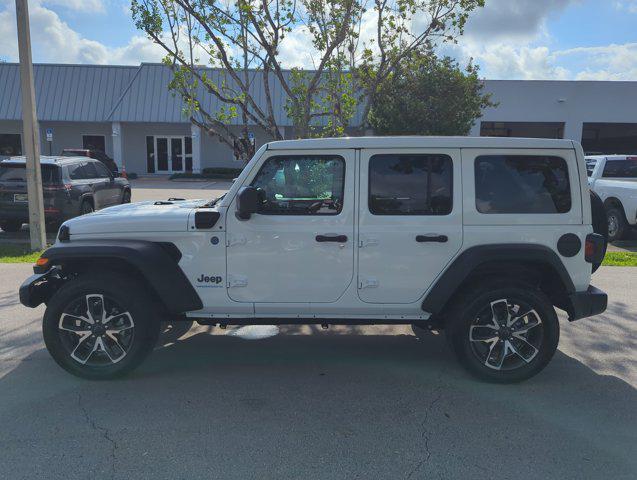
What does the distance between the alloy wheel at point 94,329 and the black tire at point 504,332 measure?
2.67 m

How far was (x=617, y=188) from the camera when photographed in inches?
453

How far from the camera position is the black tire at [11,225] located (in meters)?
11.7

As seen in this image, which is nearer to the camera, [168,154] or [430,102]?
[430,102]

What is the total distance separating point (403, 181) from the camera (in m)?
4.17

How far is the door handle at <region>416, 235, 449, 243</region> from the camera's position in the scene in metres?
4.07

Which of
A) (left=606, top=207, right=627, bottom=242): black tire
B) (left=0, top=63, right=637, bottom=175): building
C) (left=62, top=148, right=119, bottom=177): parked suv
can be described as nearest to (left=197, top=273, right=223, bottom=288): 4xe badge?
(left=606, top=207, right=627, bottom=242): black tire

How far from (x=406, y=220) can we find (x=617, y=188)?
957 centimetres

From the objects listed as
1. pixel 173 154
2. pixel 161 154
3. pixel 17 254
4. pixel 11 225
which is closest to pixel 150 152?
pixel 161 154

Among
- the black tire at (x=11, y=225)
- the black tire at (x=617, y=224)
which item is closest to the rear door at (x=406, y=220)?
the black tire at (x=617, y=224)

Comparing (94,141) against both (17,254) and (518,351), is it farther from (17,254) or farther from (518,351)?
(518,351)

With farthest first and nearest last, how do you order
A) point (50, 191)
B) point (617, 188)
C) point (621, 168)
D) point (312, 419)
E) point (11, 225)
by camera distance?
1. point (621, 168)
2. point (11, 225)
3. point (617, 188)
4. point (50, 191)
5. point (312, 419)

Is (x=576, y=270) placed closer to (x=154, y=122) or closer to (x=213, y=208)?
(x=213, y=208)

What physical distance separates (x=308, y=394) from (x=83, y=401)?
170 centimetres

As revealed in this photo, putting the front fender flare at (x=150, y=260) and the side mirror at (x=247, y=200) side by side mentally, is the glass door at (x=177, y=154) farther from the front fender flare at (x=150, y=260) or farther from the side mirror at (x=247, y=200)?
the side mirror at (x=247, y=200)
